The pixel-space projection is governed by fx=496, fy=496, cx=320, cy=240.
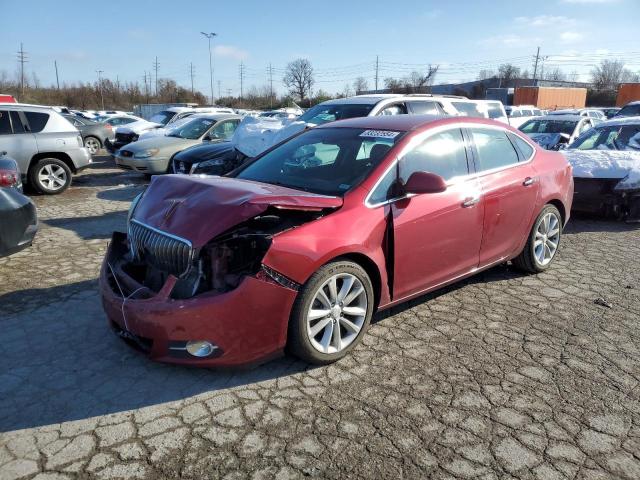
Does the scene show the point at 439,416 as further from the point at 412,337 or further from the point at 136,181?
the point at 136,181

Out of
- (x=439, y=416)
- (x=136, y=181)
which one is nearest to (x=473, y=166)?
(x=439, y=416)

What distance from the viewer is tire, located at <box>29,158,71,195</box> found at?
31.4ft

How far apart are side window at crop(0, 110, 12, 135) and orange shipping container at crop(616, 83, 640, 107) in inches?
1659

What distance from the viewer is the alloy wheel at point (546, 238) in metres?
5.25

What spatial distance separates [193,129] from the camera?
40.5 feet

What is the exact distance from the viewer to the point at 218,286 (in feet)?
10.2

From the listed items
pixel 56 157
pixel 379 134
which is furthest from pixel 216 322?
pixel 56 157

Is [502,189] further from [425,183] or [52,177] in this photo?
[52,177]

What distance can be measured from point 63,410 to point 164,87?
3068 inches

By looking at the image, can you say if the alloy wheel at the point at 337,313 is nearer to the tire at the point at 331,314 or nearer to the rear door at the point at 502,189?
the tire at the point at 331,314

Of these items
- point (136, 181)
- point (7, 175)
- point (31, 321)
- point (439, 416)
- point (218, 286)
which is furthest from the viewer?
point (136, 181)

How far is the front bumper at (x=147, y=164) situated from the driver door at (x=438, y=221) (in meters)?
8.19

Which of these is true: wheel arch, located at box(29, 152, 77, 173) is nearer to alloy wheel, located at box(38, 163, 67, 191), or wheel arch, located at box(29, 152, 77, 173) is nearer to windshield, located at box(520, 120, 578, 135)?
alloy wheel, located at box(38, 163, 67, 191)

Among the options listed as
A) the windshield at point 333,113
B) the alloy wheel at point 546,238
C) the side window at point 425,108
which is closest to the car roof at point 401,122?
the alloy wheel at point 546,238
